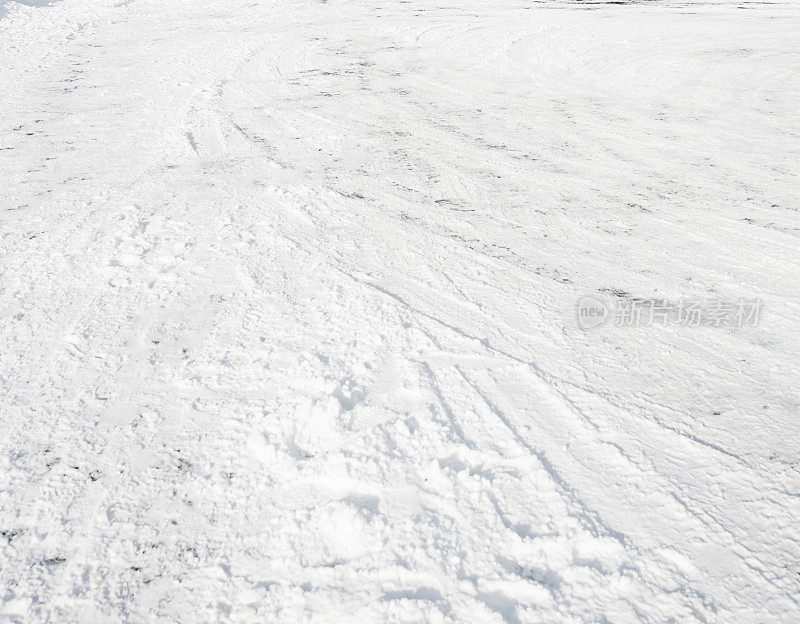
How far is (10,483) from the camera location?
1916 mm

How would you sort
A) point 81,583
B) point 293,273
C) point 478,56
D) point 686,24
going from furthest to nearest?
point 686,24 < point 478,56 < point 293,273 < point 81,583

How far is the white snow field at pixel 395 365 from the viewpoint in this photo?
5.43 feet

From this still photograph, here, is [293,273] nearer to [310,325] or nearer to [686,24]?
[310,325]

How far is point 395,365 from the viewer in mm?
2381

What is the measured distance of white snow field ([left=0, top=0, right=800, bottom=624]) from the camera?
5.43ft

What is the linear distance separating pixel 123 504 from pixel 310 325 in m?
1.09

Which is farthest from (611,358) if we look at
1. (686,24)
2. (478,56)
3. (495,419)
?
(686,24)

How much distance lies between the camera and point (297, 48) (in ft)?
23.9

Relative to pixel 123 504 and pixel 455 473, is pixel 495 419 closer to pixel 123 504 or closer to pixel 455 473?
pixel 455 473

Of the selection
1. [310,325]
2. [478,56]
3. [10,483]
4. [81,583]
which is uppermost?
[478,56]

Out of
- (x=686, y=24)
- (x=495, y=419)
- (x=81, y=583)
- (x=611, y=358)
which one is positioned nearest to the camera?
(x=81, y=583)

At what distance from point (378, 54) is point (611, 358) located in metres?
5.96

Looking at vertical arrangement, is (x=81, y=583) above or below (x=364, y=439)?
below

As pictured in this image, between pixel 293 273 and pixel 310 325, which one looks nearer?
pixel 310 325
